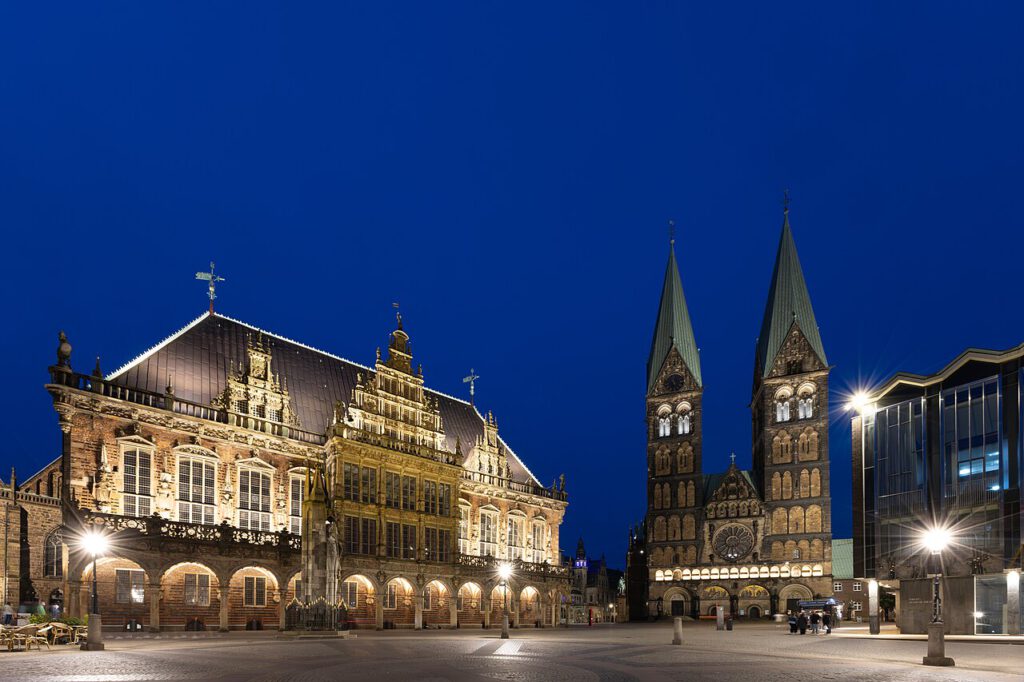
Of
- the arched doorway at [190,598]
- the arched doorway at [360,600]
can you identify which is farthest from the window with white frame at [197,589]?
the arched doorway at [360,600]

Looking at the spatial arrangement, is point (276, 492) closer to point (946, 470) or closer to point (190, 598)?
point (190, 598)

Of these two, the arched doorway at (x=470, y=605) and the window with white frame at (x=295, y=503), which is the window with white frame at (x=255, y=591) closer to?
the window with white frame at (x=295, y=503)

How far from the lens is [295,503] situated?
174ft

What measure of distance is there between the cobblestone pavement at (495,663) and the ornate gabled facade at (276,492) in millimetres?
9960

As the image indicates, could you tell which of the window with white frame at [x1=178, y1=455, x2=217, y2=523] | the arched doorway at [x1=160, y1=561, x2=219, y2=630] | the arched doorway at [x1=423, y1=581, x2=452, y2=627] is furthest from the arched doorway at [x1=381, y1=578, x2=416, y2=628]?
the window with white frame at [x1=178, y1=455, x2=217, y2=523]

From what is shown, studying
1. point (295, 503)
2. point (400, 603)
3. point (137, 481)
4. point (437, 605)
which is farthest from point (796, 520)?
point (137, 481)

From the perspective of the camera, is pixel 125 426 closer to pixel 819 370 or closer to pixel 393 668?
pixel 393 668

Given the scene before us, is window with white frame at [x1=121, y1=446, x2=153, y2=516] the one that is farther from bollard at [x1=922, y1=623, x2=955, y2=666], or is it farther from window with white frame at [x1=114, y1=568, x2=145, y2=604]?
bollard at [x1=922, y1=623, x2=955, y2=666]

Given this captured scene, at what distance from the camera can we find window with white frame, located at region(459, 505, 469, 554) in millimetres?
66125

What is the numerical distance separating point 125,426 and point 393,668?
2897 cm

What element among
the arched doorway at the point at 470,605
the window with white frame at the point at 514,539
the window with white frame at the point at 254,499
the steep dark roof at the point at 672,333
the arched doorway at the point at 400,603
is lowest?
the arched doorway at the point at 470,605

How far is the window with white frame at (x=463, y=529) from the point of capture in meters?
66.1

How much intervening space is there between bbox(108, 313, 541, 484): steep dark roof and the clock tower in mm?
42612

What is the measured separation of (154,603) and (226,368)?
14.9 m
